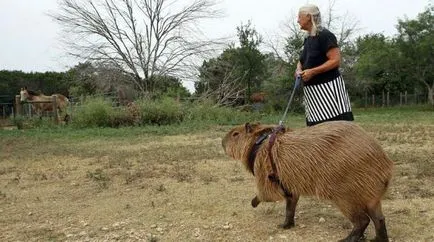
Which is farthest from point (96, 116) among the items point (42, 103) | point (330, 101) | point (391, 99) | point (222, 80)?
point (391, 99)

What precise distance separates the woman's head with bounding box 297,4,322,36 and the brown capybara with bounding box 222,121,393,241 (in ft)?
2.62

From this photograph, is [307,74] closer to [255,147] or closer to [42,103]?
[255,147]

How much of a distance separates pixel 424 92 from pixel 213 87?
65.9 feet

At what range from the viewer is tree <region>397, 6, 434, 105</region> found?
93.7ft

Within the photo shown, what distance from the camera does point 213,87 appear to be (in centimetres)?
2305

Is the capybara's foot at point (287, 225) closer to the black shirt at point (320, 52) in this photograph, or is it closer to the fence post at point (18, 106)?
the black shirt at point (320, 52)

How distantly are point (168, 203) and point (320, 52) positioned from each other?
205 centimetres

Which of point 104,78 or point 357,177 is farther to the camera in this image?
point 104,78

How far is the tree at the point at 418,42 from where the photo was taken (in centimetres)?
→ 2855

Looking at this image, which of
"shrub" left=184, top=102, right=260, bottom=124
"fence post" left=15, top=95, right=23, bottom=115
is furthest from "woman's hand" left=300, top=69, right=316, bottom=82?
"fence post" left=15, top=95, right=23, bottom=115

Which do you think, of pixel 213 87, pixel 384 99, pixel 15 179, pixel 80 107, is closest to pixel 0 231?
pixel 15 179

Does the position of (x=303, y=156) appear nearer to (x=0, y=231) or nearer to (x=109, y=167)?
(x=0, y=231)

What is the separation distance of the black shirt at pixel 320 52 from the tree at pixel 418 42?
26968 mm

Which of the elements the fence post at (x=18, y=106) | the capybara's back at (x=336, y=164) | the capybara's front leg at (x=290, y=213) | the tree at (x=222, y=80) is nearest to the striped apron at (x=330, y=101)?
the capybara's back at (x=336, y=164)
